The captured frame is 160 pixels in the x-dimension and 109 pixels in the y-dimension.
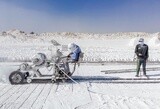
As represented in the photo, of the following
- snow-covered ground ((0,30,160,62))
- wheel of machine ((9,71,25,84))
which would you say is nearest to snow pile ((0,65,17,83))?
wheel of machine ((9,71,25,84))

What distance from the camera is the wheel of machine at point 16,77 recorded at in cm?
1137

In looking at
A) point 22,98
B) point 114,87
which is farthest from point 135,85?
point 22,98

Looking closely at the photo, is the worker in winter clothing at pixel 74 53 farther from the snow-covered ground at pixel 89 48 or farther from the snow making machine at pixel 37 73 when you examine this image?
the snow-covered ground at pixel 89 48

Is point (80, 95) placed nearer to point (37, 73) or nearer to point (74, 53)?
point (74, 53)

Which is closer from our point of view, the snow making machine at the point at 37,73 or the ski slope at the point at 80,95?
the ski slope at the point at 80,95

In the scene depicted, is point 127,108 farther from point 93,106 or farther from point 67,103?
point 67,103

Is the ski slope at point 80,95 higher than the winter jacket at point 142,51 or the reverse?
the reverse

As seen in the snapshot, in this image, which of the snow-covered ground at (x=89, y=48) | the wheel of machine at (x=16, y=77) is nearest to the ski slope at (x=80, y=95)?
the wheel of machine at (x=16, y=77)

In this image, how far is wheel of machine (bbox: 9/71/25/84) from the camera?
11.4 meters

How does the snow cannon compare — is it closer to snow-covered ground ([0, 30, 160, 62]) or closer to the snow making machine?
the snow making machine

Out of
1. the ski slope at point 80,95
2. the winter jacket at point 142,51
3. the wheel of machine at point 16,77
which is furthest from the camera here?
the winter jacket at point 142,51

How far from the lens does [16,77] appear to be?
11383 millimetres

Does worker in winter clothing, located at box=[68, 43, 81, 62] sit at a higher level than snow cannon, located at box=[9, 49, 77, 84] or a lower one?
higher

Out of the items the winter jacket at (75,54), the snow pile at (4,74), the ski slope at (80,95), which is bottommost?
the ski slope at (80,95)
